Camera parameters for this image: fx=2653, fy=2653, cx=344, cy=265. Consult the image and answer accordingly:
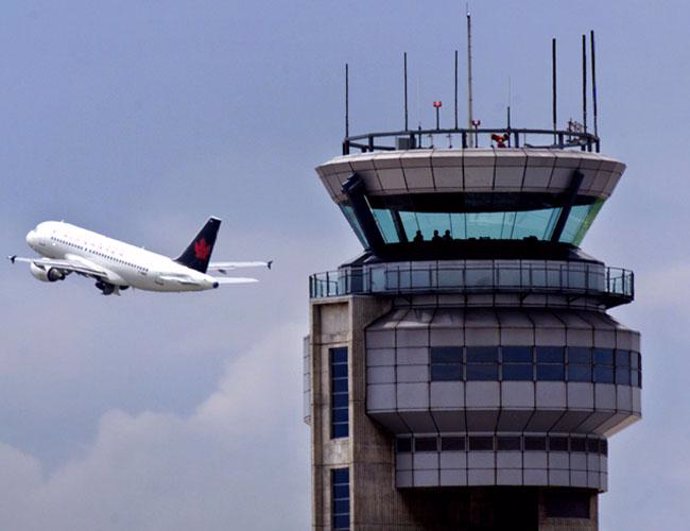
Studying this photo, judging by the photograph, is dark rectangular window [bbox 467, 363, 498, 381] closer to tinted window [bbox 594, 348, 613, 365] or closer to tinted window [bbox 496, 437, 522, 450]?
tinted window [bbox 496, 437, 522, 450]

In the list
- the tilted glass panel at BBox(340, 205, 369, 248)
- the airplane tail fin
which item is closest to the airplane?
the airplane tail fin

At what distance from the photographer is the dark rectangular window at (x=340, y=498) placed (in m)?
125

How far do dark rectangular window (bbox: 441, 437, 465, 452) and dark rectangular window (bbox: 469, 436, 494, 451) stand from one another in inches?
17.4

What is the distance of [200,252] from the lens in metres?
193

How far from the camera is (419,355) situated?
124062 millimetres

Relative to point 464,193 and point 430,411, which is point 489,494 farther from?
point 464,193

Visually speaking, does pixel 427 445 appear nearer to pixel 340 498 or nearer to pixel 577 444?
pixel 340 498

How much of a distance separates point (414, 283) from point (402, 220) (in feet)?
11.8

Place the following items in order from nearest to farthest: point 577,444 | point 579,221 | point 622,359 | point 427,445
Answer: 1. point 427,445
2. point 577,444
3. point 622,359
4. point 579,221

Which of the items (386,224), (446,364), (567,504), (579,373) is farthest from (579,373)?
(386,224)

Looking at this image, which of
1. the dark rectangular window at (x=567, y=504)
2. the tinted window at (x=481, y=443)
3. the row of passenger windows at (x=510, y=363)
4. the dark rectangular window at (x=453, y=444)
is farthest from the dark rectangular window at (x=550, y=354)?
the dark rectangular window at (x=567, y=504)

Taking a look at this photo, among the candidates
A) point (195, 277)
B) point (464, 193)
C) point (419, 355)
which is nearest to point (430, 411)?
point (419, 355)

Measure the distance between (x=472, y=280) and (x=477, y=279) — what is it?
240 mm

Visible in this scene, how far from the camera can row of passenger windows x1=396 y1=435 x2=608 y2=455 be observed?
124 m
